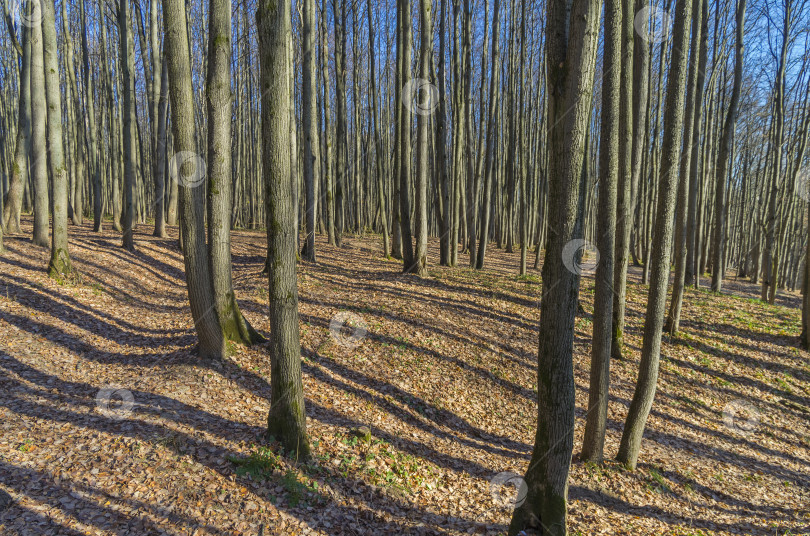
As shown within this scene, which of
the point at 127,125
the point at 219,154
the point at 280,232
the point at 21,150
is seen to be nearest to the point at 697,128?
the point at 219,154

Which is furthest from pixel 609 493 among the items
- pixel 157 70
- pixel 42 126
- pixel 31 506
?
pixel 157 70

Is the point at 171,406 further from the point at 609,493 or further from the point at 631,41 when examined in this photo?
the point at 631,41

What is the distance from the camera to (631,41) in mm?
5988

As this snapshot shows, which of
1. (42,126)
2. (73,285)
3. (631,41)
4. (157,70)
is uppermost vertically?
(157,70)

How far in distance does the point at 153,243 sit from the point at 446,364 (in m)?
11.8

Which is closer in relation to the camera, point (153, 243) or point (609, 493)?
point (609, 493)

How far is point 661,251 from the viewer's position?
6176mm

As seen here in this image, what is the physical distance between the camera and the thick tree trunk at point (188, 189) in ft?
20.3
